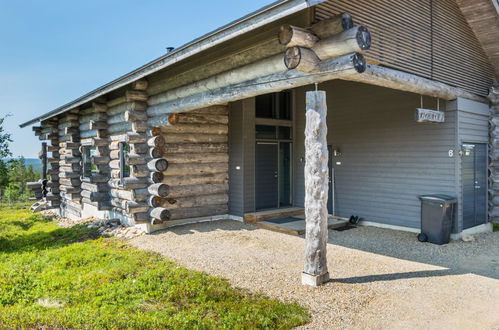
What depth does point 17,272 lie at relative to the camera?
5.61 m

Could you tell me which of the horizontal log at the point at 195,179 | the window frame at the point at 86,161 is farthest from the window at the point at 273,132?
the window frame at the point at 86,161

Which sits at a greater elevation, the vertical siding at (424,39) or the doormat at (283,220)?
the vertical siding at (424,39)

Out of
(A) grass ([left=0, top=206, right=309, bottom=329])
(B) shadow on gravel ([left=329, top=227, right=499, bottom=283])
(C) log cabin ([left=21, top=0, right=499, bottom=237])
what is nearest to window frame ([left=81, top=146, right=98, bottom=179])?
(C) log cabin ([left=21, top=0, right=499, bottom=237])

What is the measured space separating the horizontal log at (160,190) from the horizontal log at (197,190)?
0.19 meters

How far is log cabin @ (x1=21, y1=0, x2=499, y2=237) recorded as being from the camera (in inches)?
225

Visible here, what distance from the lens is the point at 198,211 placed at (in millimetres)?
8656

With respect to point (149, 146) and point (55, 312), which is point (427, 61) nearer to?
point (149, 146)

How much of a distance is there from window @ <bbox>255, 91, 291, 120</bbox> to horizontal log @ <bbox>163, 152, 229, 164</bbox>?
153 centimetres

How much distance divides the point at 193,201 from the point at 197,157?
109 cm

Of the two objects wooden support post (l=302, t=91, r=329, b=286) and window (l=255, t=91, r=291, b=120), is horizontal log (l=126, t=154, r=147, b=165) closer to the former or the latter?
window (l=255, t=91, r=291, b=120)

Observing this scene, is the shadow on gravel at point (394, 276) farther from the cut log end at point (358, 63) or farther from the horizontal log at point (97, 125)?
the horizontal log at point (97, 125)

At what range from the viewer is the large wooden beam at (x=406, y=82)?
501 centimetres

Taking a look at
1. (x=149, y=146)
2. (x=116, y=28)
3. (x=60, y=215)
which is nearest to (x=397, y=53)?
(x=149, y=146)

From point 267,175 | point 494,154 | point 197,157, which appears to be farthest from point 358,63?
point 494,154
